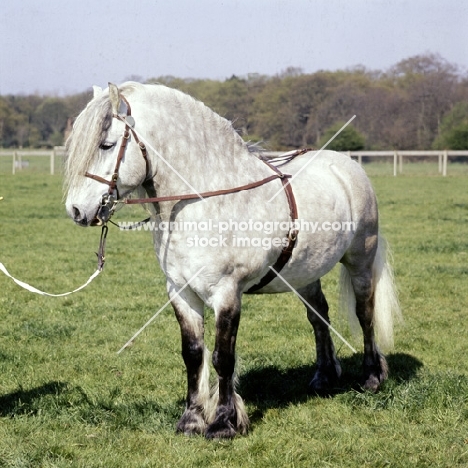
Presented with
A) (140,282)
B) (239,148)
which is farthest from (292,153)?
(140,282)

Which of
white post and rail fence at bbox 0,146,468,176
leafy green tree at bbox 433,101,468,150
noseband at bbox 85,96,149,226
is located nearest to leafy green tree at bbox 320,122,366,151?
white post and rail fence at bbox 0,146,468,176

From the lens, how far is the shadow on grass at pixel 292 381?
200 inches

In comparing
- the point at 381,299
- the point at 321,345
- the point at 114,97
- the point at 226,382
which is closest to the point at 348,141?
the point at 381,299

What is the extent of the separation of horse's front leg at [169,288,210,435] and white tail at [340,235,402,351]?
1.67 meters

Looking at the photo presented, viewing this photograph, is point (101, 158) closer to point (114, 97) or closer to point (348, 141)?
point (114, 97)

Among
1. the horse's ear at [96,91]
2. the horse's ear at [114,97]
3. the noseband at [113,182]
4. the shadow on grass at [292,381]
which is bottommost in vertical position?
the shadow on grass at [292,381]

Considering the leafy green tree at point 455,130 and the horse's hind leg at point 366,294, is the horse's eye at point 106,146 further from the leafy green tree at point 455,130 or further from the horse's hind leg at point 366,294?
the leafy green tree at point 455,130

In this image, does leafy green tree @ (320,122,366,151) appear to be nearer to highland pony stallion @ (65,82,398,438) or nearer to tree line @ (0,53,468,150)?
tree line @ (0,53,468,150)

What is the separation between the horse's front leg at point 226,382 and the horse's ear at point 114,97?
1.37 m

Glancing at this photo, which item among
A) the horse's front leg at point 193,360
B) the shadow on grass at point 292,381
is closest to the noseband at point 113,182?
the horse's front leg at point 193,360

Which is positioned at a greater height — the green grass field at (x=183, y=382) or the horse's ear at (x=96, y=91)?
the horse's ear at (x=96, y=91)

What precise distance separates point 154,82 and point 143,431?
2.27 m

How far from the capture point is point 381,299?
5641mm

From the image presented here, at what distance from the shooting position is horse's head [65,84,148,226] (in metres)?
3.91
